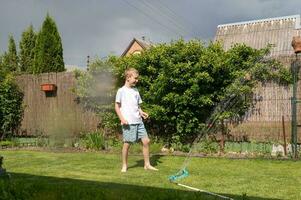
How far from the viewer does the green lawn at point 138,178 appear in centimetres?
399

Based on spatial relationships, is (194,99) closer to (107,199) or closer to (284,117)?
(284,117)

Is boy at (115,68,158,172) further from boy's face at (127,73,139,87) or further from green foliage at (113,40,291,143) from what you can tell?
green foliage at (113,40,291,143)

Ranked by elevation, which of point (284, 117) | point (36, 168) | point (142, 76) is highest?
point (142, 76)

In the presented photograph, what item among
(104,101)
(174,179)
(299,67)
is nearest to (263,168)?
(174,179)

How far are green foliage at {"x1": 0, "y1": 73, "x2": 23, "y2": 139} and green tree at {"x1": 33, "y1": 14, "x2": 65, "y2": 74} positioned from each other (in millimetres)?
2326

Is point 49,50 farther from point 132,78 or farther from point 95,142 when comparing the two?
point 132,78

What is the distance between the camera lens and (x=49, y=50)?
631 inches

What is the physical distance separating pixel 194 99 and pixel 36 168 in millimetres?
3805

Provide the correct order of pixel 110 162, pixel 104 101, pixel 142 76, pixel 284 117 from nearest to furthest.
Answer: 1. pixel 110 162
2. pixel 284 117
3. pixel 142 76
4. pixel 104 101

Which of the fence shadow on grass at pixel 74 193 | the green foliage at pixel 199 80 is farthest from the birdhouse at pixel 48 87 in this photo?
the fence shadow on grass at pixel 74 193

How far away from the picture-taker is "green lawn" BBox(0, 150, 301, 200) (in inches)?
157

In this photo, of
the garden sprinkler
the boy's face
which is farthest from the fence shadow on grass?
the boy's face

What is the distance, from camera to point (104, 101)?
1195 cm

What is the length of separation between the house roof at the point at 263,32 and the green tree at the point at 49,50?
646 cm
